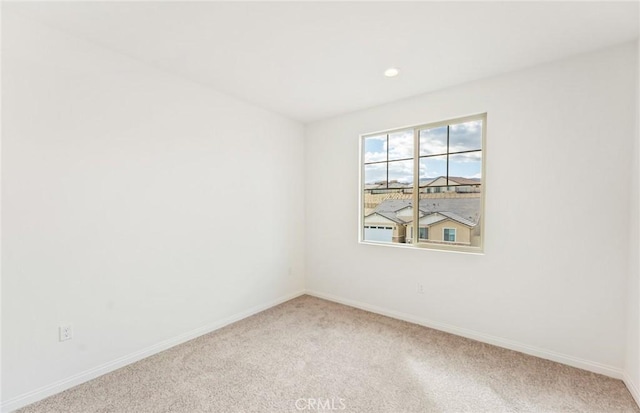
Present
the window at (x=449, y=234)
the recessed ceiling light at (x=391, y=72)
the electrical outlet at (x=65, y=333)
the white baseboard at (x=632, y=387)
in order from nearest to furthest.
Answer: the white baseboard at (x=632, y=387)
the electrical outlet at (x=65, y=333)
the recessed ceiling light at (x=391, y=72)
the window at (x=449, y=234)

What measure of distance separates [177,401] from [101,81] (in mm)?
2419

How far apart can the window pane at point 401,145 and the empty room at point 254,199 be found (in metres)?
0.03

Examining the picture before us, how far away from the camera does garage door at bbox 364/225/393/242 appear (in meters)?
3.46

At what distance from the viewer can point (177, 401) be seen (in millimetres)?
1850

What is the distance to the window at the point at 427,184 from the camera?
2.84 meters

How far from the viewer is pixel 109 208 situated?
7.17 feet

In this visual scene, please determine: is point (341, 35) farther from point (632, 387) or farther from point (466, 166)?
point (632, 387)

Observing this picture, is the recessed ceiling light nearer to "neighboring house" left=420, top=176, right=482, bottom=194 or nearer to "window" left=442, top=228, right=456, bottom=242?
"neighboring house" left=420, top=176, right=482, bottom=194

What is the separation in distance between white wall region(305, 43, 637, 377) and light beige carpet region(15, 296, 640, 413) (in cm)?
28

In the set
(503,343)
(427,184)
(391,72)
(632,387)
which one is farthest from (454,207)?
(632,387)

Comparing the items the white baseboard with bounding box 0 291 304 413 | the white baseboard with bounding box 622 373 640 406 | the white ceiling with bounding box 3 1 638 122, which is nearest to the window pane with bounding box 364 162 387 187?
the white ceiling with bounding box 3 1 638 122

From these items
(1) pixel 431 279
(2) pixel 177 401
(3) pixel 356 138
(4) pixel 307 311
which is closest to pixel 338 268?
(4) pixel 307 311

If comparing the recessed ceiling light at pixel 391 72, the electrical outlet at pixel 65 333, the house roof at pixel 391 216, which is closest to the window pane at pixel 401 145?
the house roof at pixel 391 216

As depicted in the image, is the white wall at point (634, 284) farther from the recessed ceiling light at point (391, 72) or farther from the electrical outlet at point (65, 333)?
the electrical outlet at point (65, 333)
